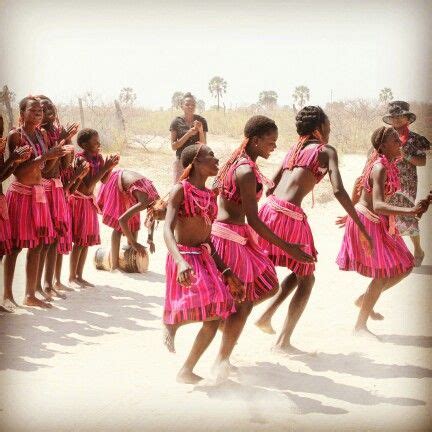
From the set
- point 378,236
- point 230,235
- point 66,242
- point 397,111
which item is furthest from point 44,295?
point 397,111

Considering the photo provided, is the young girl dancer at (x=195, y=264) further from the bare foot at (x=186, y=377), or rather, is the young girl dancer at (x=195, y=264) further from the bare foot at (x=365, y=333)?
the bare foot at (x=365, y=333)

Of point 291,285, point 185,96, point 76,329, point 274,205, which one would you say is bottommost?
point 76,329

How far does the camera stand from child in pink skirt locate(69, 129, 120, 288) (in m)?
7.38

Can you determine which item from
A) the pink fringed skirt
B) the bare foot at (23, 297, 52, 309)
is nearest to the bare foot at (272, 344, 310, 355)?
the bare foot at (23, 297, 52, 309)

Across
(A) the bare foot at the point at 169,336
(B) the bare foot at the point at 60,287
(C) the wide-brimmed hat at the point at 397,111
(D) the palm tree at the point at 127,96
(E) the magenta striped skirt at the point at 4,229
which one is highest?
(D) the palm tree at the point at 127,96

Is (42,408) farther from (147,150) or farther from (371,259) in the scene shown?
(147,150)

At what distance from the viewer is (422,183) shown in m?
15.6

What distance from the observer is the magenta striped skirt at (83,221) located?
291 inches

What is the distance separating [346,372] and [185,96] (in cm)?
514

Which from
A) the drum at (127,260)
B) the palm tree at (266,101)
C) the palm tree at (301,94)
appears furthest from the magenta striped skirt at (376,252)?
the palm tree at (266,101)

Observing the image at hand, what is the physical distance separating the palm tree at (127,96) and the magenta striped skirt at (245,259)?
24.6 meters

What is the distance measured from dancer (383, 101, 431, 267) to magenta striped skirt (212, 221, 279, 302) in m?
4.12

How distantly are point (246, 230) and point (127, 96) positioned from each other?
85.1ft

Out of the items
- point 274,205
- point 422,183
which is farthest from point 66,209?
point 422,183
